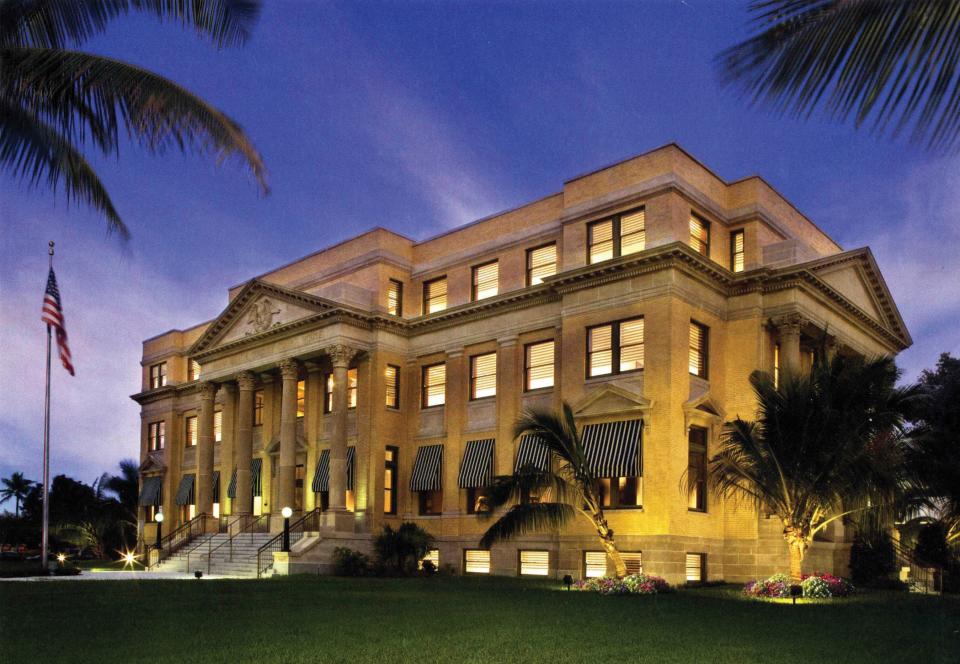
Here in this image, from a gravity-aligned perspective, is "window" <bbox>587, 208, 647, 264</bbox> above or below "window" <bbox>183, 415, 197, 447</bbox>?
above

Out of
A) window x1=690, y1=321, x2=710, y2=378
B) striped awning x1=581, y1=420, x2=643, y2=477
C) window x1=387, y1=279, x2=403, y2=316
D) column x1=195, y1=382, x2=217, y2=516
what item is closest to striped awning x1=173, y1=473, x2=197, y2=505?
column x1=195, y1=382, x2=217, y2=516

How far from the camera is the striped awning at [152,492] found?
53344 millimetres

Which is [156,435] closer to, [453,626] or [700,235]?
[700,235]

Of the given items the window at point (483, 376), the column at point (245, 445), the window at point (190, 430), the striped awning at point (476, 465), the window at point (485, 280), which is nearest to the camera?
the striped awning at point (476, 465)

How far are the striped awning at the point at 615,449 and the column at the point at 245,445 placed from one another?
59.3ft

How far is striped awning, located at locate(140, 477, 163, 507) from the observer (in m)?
53.3

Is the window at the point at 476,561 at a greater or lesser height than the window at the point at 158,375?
lesser

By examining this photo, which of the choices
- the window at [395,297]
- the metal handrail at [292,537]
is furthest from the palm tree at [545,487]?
the window at [395,297]

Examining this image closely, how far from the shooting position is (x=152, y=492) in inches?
2110

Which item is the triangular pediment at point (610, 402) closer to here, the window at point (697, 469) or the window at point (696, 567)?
the window at point (697, 469)

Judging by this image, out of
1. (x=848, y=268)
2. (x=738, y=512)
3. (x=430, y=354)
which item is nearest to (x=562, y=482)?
(x=738, y=512)

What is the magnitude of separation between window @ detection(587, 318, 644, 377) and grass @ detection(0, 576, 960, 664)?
941 centimetres

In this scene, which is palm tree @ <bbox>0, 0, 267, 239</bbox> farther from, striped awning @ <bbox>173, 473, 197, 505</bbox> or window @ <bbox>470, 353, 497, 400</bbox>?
striped awning @ <bbox>173, 473, 197, 505</bbox>

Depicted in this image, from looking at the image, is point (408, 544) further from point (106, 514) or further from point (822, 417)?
point (106, 514)
